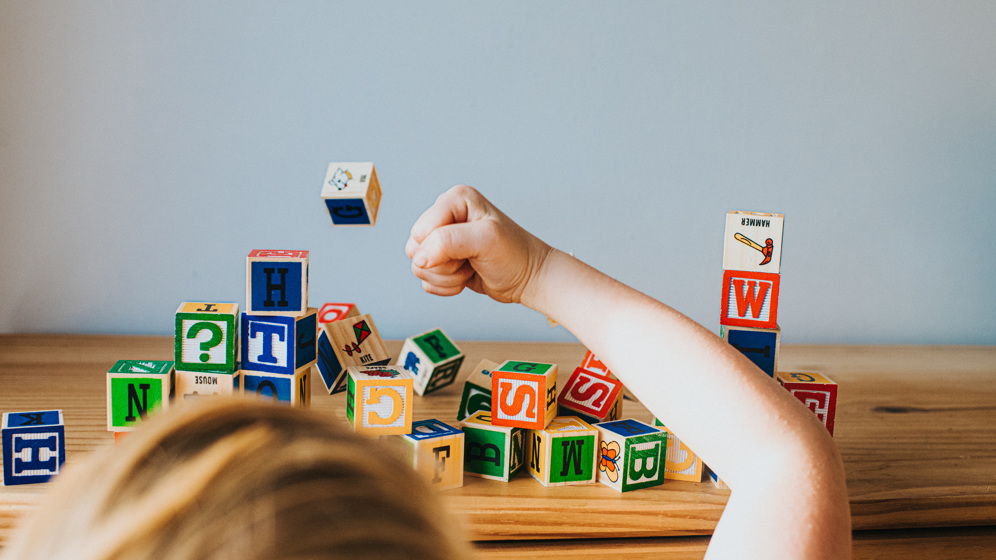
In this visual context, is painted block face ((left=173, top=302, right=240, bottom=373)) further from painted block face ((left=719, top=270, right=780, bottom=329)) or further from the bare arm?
painted block face ((left=719, top=270, right=780, bottom=329))

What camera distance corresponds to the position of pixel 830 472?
48 centimetres

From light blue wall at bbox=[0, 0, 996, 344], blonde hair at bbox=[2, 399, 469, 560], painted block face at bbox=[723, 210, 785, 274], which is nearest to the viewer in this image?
blonde hair at bbox=[2, 399, 469, 560]

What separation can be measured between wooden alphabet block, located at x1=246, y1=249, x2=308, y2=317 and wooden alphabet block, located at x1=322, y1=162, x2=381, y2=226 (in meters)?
0.13

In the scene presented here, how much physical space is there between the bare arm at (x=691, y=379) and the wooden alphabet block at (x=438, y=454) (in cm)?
15

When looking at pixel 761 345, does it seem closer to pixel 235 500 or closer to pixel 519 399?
pixel 519 399

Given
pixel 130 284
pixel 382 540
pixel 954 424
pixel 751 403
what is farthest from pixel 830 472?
pixel 130 284

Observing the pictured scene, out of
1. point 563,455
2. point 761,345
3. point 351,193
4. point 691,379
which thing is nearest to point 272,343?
point 351,193

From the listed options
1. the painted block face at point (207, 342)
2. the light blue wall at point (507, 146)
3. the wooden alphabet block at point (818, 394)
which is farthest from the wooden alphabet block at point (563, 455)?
the light blue wall at point (507, 146)

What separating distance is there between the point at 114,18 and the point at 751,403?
3.92ft

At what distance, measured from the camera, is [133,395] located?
26.3 inches

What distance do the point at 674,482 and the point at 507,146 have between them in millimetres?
735

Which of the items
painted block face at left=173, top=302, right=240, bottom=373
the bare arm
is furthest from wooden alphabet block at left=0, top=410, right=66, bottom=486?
the bare arm

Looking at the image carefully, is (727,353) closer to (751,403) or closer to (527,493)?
(751,403)

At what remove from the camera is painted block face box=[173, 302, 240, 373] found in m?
0.69
